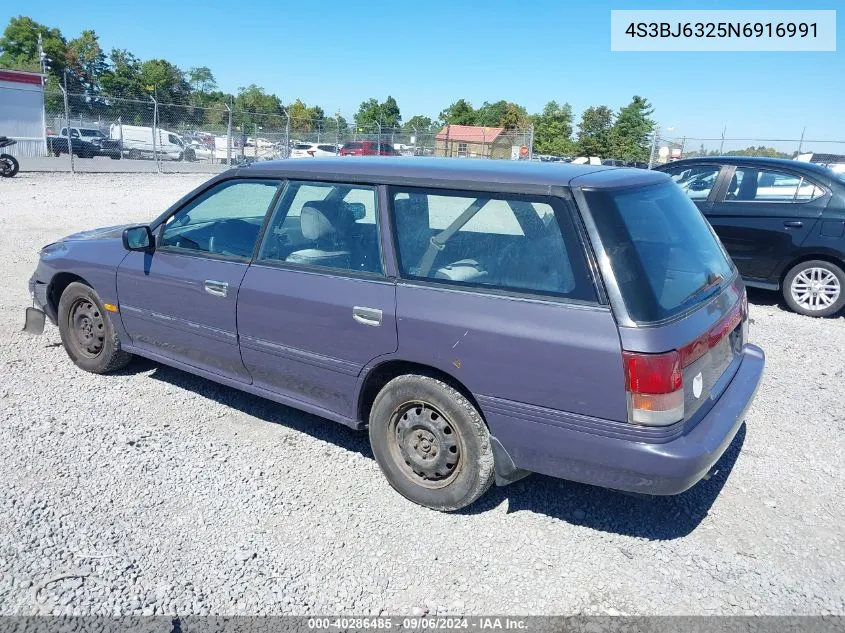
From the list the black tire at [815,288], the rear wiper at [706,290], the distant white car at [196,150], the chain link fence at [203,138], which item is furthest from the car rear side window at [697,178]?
the distant white car at [196,150]

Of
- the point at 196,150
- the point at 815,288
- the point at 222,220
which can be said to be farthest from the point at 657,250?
the point at 196,150

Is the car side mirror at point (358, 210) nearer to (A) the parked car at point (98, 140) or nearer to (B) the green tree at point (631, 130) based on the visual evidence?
(A) the parked car at point (98, 140)

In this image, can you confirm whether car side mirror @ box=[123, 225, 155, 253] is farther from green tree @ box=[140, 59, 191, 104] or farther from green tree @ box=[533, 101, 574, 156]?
green tree @ box=[140, 59, 191, 104]

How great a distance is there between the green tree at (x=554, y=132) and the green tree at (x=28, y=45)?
48902 millimetres

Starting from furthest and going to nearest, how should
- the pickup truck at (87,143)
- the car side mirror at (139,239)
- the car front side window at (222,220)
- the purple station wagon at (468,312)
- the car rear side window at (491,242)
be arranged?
the pickup truck at (87,143), the car side mirror at (139,239), the car front side window at (222,220), the car rear side window at (491,242), the purple station wagon at (468,312)

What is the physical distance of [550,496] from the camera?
3.56 m

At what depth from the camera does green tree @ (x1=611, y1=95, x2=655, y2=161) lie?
48.7 metres

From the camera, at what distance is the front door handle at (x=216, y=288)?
3.91m

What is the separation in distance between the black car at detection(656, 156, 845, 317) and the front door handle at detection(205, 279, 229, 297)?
19.3ft

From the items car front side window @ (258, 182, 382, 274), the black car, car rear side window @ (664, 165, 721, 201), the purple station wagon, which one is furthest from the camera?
car rear side window @ (664, 165, 721, 201)

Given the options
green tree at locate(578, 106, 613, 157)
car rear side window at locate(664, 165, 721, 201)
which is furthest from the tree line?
car rear side window at locate(664, 165, 721, 201)

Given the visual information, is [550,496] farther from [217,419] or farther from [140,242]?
[140,242]

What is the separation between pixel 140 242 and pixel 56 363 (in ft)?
5.05

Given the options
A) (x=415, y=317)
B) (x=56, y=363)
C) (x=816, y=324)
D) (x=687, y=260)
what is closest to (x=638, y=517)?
(x=687, y=260)
